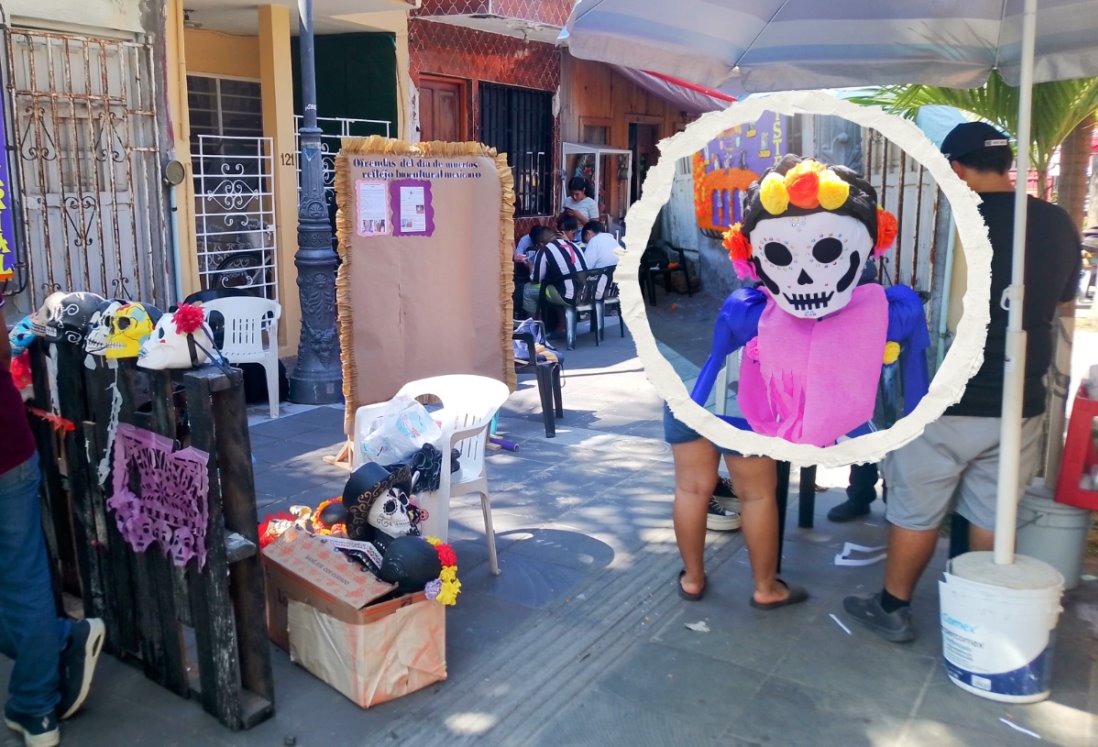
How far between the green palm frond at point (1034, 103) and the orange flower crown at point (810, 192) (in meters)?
1.69

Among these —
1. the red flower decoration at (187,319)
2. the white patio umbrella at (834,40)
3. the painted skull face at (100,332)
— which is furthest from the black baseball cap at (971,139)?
the painted skull face at (100,332)

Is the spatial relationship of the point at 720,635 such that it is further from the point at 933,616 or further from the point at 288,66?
the point at 288,66

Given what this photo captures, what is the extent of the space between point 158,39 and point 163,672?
17.7 ft

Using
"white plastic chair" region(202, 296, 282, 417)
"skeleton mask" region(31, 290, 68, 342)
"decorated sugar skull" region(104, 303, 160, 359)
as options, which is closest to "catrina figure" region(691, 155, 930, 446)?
"decorated sugar skull" region(104, 303, 160, 359)

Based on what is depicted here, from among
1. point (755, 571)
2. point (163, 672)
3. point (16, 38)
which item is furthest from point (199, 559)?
point (16, 38)

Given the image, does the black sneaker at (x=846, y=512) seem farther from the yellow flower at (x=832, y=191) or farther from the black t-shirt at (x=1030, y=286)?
the yellow flower at (x=832, y=191)

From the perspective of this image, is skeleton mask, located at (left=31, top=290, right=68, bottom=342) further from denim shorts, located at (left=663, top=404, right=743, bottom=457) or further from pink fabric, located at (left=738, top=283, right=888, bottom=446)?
pink fabric, located at (left=738, top=283, right=888, bottom=446)

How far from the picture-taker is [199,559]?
302 cm

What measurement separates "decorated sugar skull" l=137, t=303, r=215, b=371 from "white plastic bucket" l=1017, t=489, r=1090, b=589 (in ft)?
10.5

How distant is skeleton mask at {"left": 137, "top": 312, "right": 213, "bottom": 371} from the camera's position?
296 centimetres

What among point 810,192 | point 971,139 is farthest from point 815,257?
point 971,139

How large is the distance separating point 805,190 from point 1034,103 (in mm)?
2154

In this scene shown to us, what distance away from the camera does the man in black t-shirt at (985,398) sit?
3393mm

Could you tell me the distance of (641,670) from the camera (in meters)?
3.54
